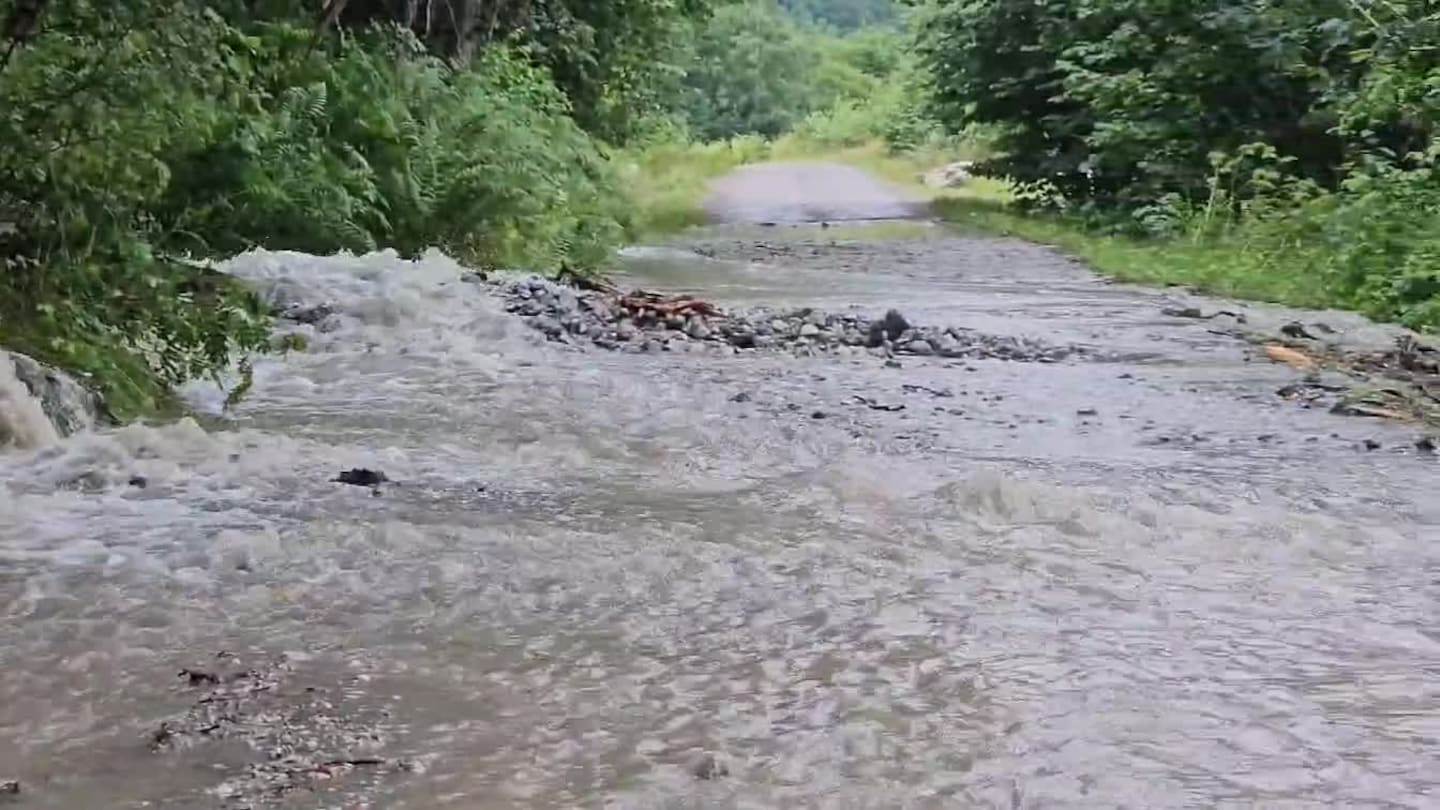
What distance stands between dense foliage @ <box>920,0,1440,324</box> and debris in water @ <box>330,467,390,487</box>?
6.78 metres

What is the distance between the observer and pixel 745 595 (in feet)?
12.2

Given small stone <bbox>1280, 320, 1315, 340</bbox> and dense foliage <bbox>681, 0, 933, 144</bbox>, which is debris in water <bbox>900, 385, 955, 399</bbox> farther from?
dense foliage <bbox>681, 0, 933, 144</bbox>

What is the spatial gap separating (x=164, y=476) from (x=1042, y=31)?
18.1 meters

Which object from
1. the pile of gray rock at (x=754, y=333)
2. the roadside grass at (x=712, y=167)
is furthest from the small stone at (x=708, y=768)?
the roadside grass at (x=712, y=167)

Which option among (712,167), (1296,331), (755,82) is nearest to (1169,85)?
(1296,331)

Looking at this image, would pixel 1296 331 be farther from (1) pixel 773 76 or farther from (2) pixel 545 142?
(1) pixel 773 76

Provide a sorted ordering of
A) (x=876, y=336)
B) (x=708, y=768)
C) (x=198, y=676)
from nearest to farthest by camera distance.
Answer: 1. (x=708, y=768)
2. (x=198, y=676)
3. (x=876, y=336)

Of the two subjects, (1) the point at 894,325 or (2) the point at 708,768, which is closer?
(2) the point at 708,768

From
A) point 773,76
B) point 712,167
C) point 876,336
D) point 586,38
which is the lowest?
point 876,336

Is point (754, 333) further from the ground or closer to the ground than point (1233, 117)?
closer to the ground

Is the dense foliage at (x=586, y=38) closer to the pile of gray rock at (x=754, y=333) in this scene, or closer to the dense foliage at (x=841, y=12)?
the pile of gray rock at (x=754, y=333)

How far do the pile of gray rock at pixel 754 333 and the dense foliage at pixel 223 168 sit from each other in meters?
1.68

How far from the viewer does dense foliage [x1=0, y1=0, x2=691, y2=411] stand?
5.57 metres

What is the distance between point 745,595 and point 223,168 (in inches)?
228
